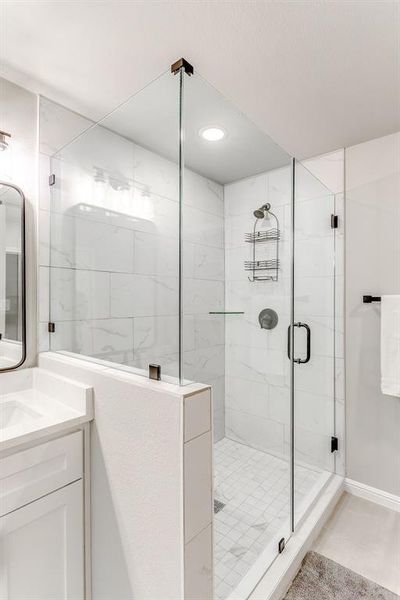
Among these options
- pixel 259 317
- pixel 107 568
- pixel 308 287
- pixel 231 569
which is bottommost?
pixel 231 569

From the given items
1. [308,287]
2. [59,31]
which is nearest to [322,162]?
[308,287]

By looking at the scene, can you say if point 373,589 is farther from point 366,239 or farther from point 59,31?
point 59,31

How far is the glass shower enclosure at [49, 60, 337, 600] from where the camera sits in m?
1.38

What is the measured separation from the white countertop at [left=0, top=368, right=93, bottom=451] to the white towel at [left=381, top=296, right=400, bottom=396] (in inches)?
68.4

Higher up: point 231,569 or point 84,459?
point 84,459

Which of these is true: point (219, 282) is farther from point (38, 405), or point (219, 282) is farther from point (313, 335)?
A: point (38, 405)

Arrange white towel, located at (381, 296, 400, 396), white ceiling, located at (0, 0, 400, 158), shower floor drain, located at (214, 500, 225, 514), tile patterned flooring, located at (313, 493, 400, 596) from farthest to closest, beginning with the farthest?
white towel, located at (381, 296, 400, 396)
shower floor drain, located at (214, 500, 225, 514)
tile patterned flooring, located at (313, 493, 400, 596)
white ceiling, located at (0, 0, 400, 158)

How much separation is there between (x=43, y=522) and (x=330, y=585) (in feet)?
4.37

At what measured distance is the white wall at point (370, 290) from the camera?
Result: 2.01m

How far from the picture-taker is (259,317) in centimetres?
210

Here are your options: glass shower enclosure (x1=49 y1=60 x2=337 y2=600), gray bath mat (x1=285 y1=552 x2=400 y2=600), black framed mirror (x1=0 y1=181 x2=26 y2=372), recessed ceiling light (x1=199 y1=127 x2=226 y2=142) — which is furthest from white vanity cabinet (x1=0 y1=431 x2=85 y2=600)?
recessed ceiling light (x1=199 y1=127 x2=226 y2=142)

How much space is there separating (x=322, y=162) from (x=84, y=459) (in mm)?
2437

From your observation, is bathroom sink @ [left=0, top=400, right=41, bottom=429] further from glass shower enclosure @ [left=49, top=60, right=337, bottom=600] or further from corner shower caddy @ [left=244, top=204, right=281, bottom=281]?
corner shower caddy @ [left=244, top=204, right=281, bottom=281]

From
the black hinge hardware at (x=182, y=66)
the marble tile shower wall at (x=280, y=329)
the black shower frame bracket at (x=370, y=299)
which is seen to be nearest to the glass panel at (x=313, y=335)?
the marble tile shower wall at (x=280, y=329)
